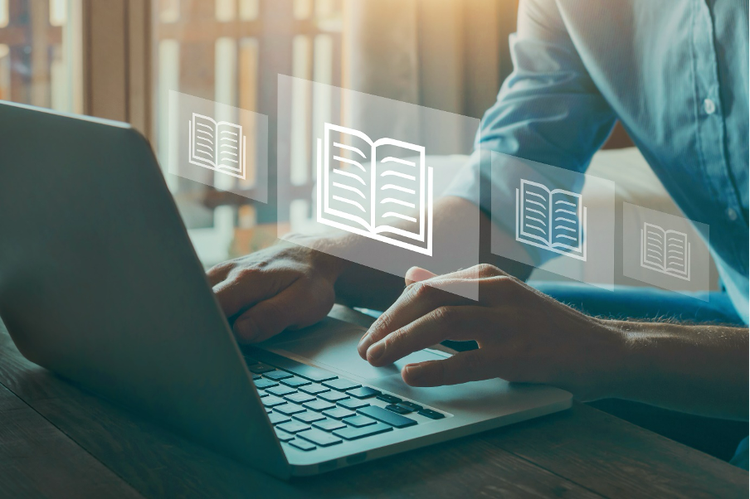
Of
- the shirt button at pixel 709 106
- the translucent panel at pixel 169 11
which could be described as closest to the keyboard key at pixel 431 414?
the shirt button at pixel 709 106

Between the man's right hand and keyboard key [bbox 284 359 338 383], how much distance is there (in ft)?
0.26

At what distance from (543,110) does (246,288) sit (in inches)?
25.0

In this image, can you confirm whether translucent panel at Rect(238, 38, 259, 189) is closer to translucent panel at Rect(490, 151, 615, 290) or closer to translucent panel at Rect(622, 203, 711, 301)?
translucent panel at Rect(622, 203, 711, 301)

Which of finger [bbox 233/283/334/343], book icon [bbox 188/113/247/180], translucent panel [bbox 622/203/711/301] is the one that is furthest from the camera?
book icon [bbox 188/113/247/180]

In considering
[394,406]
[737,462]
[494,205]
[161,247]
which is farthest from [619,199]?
[161,247]

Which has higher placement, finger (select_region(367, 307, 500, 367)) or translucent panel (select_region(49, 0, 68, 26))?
translucent panel (select_region(49, 0, 68, 26))

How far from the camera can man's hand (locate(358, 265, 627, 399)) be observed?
0.48m

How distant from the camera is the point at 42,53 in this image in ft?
7.81

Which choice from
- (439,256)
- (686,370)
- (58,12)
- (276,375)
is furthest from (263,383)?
(58,12)

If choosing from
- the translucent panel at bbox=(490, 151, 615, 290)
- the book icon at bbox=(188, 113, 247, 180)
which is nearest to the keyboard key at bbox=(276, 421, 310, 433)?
the translucent panel at bbox=(490, 151, 615, 290)

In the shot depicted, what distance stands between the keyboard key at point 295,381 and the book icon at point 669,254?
1.16 m

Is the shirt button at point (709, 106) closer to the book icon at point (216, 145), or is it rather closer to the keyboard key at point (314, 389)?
the keyboard key at point (314, 389)

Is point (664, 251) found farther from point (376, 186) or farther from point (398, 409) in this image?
point (398, 409)

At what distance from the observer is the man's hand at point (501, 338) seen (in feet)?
1.58
